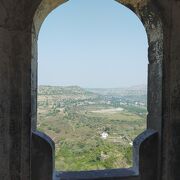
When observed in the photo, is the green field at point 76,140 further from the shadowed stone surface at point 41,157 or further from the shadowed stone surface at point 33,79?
the shadowed stone surface at point 41,157

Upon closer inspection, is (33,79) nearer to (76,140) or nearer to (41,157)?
(41,157)

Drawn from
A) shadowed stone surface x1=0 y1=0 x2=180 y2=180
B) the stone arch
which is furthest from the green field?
shadowed stone surface x1=0 y1=0 x2=180 y2=180

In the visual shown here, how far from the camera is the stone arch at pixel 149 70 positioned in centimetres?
276

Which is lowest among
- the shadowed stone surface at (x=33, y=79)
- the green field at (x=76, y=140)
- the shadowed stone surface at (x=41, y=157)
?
the green field at (x=76, y=140)

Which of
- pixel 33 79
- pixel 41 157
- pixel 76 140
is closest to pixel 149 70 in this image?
pixel 33 79

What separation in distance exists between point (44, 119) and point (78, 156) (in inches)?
68.7

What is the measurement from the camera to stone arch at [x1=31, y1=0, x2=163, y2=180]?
2.76 m

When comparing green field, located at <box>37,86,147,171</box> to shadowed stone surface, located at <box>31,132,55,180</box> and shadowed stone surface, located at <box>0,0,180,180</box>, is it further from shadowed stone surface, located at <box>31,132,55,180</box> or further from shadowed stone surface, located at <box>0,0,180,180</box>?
shadowed stone surface, located at <box>31,132,55,180</box>

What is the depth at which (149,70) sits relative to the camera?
310 cm

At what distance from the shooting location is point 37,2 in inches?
101

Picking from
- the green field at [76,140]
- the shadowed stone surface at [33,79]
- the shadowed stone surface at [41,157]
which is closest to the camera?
the shadowed stone surface at [33,79]

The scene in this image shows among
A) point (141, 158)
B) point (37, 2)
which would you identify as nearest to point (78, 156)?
point (141, 158)

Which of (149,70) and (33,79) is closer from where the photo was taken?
(33,79)

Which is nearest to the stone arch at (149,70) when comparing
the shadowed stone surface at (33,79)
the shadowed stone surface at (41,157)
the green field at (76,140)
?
the shadowed stone surface at (33,79)
